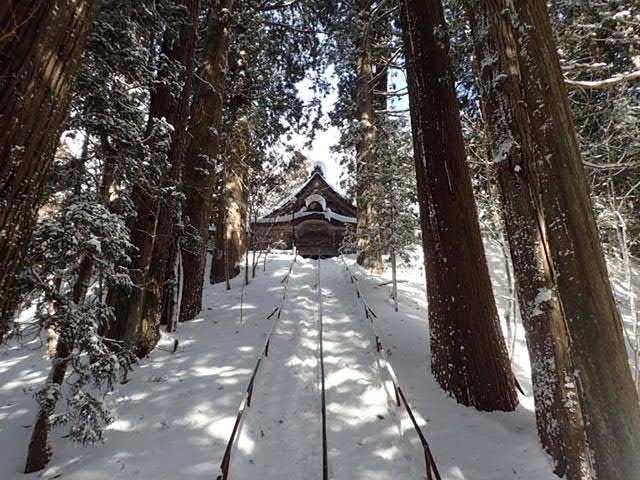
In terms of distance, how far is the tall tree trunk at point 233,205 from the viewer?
35.6 feet

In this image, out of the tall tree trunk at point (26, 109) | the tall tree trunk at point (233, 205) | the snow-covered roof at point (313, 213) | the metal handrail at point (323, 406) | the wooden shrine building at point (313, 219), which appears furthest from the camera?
the wooden shrine building at point (313, 219)

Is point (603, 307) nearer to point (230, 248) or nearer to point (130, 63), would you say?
point (130, 63)

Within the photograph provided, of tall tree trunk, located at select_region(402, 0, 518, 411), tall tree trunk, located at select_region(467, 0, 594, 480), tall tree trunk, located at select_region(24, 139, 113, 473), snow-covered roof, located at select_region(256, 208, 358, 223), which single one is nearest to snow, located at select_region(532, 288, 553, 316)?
tall tree trunk, located at select_region(467, 0, 594, 480)

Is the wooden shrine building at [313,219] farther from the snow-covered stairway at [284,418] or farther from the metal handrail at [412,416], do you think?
the snow-covered stairway at [284,418]

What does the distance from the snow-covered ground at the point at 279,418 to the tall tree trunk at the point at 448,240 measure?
36 cm

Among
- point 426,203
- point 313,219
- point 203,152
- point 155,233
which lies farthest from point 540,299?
point 313,219

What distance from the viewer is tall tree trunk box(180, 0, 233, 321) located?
6910 millimetres

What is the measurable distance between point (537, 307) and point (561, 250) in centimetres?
48

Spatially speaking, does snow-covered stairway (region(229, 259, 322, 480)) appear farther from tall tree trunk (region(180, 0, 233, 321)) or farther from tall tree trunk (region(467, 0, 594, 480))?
tall tree trunk (region(180, 0, 233, 321))

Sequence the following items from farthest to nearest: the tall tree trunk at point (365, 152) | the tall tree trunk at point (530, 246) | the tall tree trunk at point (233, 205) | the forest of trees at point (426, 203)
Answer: the tall tree trunk at point (233, 205) < the tall tree trunk at point (365, 152) < the tall tree trunk at point (530, 246) < the forest of trees at point (426, 203)

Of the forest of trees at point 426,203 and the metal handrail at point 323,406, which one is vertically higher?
the forest of trees at point 426,203

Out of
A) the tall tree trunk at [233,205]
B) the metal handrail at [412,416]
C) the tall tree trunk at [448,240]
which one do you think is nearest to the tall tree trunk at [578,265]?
the metal handrail at [412,416]

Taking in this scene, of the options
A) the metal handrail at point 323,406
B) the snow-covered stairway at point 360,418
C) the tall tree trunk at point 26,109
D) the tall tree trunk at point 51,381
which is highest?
the tall tree trunk at point 26,109

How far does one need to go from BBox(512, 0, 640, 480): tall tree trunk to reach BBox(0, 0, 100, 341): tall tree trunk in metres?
3.49
